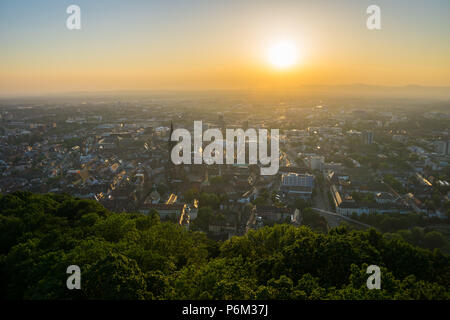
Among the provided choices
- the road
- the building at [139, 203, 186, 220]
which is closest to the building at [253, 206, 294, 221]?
the road

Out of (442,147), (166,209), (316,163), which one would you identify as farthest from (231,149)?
(442,147)

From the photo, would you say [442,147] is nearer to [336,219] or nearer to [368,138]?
[368,138]

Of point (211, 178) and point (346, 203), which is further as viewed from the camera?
point (211, 178)

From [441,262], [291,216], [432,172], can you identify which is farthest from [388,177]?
[441,262]

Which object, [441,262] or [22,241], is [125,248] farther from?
[441,262]

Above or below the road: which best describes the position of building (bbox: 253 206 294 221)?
above

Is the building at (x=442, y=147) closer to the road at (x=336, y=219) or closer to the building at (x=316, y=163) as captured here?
the building at (x=316, y=163)

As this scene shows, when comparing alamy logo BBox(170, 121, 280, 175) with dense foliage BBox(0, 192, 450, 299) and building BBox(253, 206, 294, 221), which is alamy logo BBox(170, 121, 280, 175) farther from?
dense foliage BBox(0, 192, 450, 299)

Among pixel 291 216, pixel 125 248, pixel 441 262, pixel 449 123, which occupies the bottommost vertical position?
pixel 291 216
